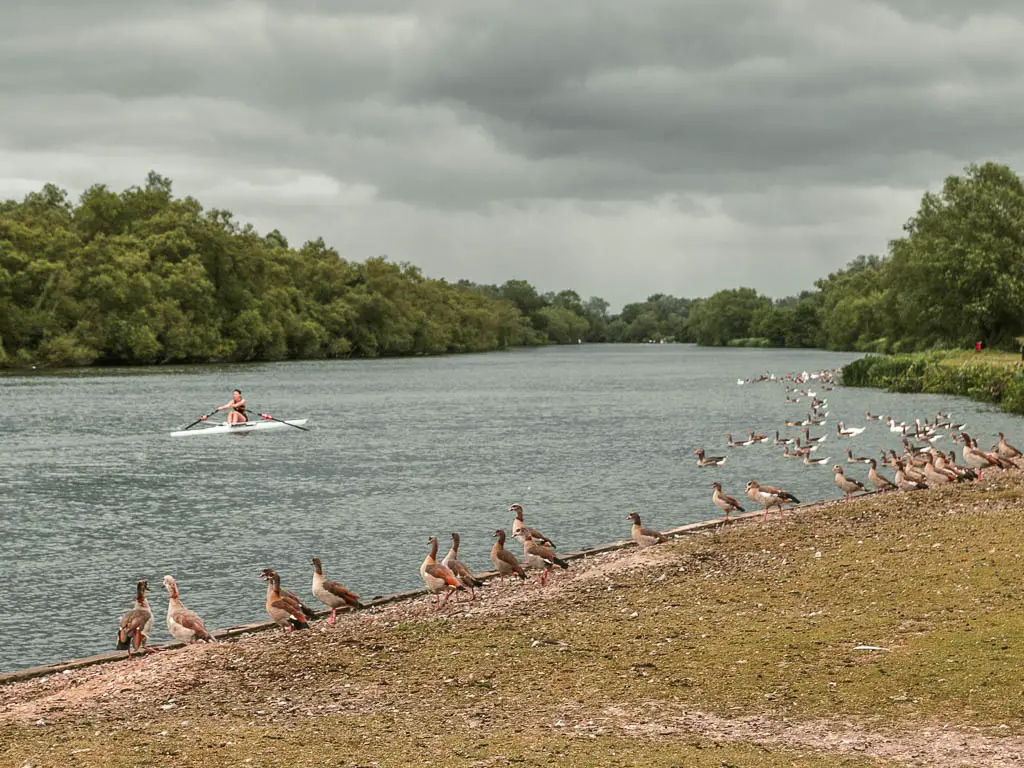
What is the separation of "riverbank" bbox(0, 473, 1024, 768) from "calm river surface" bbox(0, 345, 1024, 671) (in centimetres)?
453

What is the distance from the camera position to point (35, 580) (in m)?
23.1

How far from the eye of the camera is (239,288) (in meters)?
159

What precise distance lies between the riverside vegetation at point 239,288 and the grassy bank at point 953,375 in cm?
1133

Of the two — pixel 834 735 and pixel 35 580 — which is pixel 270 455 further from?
A: pixel 834 735

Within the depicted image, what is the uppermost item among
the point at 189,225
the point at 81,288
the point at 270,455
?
the point at 189,225

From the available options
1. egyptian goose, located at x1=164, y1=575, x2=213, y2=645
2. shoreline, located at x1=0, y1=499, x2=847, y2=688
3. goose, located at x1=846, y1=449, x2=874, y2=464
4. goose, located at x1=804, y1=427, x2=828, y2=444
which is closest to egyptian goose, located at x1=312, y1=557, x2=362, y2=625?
shoreline, located at x1=0, y1=499, x2=847, y2=688

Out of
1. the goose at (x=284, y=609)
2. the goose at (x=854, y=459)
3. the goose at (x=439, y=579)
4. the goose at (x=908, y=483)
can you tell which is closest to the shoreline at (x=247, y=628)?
the goose at (x=284, y=609)

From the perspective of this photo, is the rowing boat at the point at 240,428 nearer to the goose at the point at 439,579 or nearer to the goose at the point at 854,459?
the goose at the point at 854,459

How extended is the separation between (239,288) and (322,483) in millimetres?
125532

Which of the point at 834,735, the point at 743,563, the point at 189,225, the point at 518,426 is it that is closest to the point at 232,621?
the point at 743,563

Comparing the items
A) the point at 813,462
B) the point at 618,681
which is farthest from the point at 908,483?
the point at 618,681

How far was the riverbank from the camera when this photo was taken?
35.0ft

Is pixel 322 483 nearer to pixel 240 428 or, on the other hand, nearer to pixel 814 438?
pixel 240 428

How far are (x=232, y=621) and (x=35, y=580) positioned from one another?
619cm
